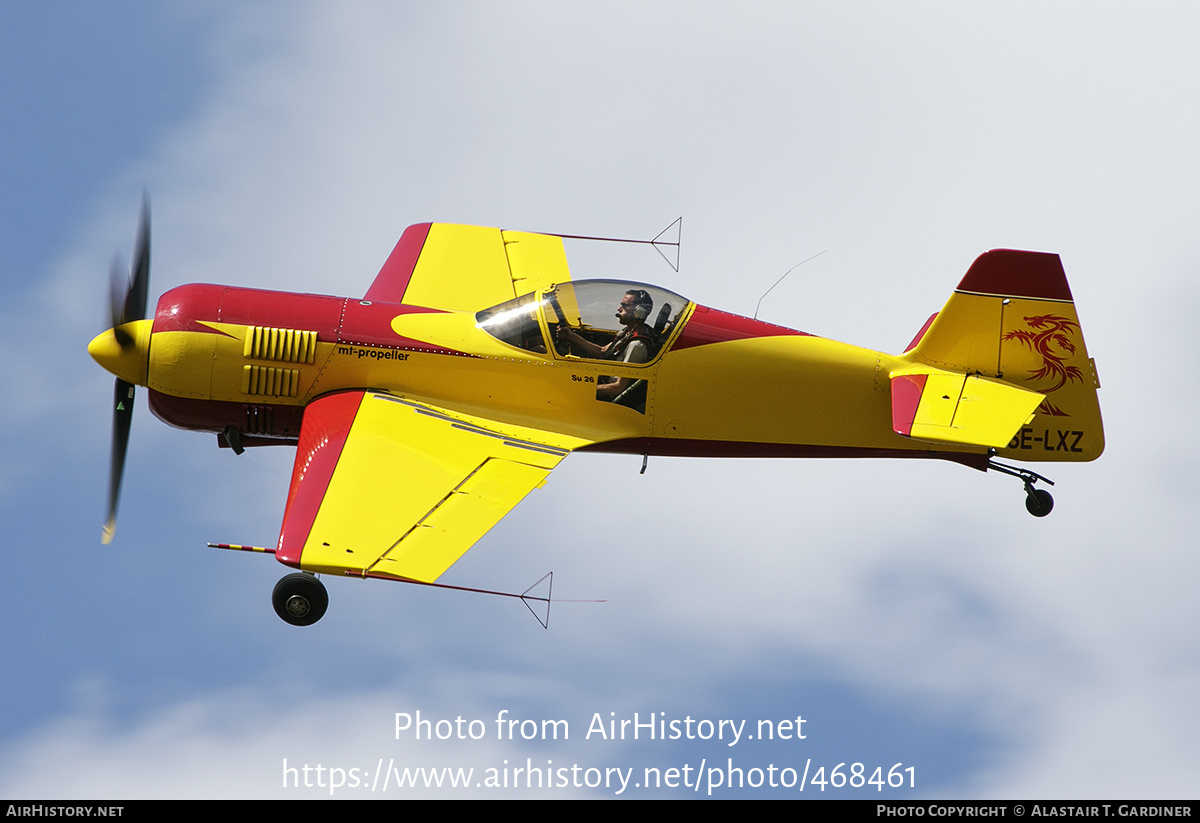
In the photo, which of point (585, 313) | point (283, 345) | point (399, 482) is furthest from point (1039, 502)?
point (283, 345)

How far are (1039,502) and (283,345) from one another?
7.35m

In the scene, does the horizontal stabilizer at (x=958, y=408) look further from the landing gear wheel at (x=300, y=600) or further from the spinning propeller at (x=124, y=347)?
the spinning propeller at (x=124, y=347)

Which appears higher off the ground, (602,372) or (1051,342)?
(1051,342)

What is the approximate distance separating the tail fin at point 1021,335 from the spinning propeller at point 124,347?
23.6ft

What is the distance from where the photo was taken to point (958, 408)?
43.8 feet

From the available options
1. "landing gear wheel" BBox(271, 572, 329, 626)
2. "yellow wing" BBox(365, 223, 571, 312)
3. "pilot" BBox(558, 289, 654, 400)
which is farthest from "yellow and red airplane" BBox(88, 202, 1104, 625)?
"landing gear wheel" BBox(271, 572, 329, 626)

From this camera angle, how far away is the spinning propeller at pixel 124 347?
1390cm

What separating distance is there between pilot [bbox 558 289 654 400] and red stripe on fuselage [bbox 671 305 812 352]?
0.29 metres

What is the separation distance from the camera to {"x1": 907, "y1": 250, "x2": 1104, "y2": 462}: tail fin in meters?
13.9

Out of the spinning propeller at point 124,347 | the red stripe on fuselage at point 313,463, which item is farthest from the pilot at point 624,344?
the spinning propeller at point 124,347

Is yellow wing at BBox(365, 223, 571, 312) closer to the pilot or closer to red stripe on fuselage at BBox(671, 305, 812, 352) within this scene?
the pilot

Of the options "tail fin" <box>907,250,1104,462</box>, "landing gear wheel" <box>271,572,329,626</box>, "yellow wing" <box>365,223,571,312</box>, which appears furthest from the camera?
"yellow wing" <box>365,223,571,312</box>

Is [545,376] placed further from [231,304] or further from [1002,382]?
[1002,382]

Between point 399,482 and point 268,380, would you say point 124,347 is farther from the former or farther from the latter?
point 399,482
